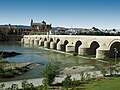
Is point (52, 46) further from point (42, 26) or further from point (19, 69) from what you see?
point (42, 26)

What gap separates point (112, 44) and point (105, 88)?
30.2 meters

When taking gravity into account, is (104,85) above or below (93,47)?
below

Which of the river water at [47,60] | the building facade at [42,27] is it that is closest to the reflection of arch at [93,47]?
the river water at [47,60]

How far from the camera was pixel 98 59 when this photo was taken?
4769cm

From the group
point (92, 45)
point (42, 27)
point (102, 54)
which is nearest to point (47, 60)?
point (102, 54)

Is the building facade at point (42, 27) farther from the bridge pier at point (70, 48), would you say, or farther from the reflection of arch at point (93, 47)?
the reflection of arch at point (93, 47)

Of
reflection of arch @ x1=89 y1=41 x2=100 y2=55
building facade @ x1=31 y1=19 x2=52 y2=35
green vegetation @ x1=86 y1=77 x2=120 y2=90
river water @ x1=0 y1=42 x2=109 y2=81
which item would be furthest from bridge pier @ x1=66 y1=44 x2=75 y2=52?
building facade @ x1=31 y1=19 x2=52 y2=35

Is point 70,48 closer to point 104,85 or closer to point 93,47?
point 93,47

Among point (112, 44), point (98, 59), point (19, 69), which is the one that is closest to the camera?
point (19, 69)

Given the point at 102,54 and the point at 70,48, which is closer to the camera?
the point at 102,54

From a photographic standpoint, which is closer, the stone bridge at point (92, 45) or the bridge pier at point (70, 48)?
the stone bridge at point (92, 45)

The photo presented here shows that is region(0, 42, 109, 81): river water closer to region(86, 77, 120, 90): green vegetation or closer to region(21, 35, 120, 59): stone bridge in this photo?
region(21, 35, 120, 59): stone bridge

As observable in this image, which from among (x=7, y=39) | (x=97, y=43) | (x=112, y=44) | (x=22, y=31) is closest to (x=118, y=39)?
(x=112, y=44)

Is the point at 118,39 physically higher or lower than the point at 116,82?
higher
